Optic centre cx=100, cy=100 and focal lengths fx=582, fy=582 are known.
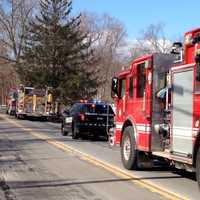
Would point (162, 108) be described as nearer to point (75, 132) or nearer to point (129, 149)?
point (129, 149)

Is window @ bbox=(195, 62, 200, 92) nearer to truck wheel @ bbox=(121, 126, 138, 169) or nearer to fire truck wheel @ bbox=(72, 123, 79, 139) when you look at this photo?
truck wheel @ bbox=(121, 126, 138, 169)

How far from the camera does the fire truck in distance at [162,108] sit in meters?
11.1

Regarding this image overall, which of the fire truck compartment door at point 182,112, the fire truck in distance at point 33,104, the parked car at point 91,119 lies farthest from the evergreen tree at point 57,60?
the fire truck compartment door at point 182,112

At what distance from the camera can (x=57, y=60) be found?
62469 millimetres

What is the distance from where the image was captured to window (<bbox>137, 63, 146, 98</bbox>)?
1391 cm

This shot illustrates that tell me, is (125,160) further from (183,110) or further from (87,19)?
(87,19)

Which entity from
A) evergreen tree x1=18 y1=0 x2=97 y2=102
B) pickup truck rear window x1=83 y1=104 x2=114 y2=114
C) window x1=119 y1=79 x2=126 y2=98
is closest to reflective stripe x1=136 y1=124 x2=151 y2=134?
window x1=119 y1=79 x2=126 y2=98

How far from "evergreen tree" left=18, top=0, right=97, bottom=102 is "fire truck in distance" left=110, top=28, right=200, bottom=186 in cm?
4492

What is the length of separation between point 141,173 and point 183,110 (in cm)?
286

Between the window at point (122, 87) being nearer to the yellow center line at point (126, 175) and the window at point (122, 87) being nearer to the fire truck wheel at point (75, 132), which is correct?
the yellow center line at point (126, 175)

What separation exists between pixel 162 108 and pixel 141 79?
1210mm

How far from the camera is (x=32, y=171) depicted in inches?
543

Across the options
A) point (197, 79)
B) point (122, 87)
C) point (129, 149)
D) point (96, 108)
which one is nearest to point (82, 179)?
point (129, 149)

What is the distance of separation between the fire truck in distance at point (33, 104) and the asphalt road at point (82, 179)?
95.2 feet
